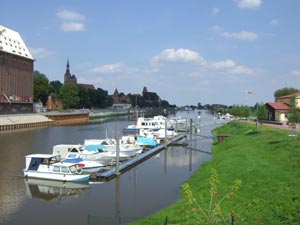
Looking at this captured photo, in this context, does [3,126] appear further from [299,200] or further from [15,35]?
[299,200]

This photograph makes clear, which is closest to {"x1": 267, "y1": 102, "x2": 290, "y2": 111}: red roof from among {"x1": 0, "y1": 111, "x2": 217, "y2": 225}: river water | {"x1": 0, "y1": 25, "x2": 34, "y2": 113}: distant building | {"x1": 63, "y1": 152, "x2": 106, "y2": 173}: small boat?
{"x1": 0, "y1": 111, "x2": 217, "y2": 225}: river water

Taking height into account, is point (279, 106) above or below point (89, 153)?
above

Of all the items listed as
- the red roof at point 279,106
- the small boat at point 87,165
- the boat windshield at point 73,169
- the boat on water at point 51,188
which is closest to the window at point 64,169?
the boat windshield at point 73,169

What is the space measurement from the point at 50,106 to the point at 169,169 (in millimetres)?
118557

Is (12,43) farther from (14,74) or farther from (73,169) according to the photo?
(73,169)

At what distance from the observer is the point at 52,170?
29.3 meters

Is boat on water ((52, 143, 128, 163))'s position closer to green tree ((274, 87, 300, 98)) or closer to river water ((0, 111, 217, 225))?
river water ((0, 111, 217, 225))

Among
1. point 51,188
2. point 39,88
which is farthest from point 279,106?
point 39,88

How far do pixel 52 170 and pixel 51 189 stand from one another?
2666 millimetres

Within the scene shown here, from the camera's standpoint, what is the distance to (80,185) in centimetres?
2781

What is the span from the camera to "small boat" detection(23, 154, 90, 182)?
28266 millimetres

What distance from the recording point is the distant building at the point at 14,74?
107m

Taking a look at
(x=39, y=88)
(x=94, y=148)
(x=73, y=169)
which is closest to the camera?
(x=73, y=169)

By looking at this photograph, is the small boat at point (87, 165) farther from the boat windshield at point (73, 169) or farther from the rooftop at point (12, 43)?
the rooftop at point (12, 43)
